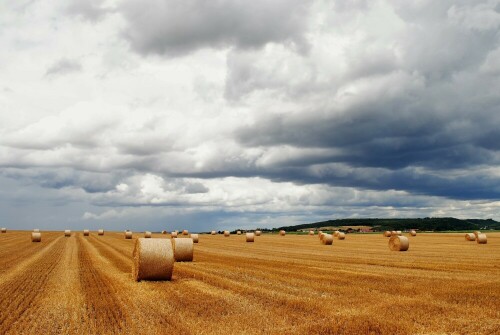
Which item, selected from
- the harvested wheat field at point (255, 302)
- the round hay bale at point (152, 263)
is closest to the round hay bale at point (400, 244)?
the harvested wheat field at point (255, 302)

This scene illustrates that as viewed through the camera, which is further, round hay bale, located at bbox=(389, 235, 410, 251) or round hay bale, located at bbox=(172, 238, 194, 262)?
round hay bale, located at bbox=(389, 235, 410, 251)

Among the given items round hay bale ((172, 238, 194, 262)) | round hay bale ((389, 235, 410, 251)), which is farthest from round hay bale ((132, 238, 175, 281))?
round hay bale ((389, 235, 410, 251))

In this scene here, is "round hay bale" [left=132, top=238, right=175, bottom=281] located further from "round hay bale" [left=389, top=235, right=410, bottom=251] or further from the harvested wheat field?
"round hay bale" [left=389, top=235, right=410, bottom=251]

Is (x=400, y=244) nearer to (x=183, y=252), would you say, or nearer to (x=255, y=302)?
(x=183, y=252)

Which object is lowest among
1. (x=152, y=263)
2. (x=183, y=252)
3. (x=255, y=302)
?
(x=255, y=302)

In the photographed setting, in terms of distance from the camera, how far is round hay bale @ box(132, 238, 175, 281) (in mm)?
15789

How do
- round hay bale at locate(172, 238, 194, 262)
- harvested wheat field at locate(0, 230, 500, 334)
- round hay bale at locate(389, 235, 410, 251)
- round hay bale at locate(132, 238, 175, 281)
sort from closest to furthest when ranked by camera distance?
harvested wheat field at locate(0, 230, 500, 334) → round hay bale at locate(132, 238, 175, 281) → round hay bale at locate(172, 238, 194, 262) → round hay bale at locate(389, 235, 410, 251)

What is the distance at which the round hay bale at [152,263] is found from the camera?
1579 centimetres

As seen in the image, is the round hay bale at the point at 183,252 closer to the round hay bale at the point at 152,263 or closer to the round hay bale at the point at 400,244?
the round hay bale at the point at 152,263

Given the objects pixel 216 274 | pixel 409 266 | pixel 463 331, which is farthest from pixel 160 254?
pixel 409 266

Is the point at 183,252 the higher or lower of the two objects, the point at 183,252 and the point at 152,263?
the lower

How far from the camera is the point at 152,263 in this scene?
15859 mm

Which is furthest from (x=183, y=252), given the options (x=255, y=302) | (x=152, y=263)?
(x=255, y=302)

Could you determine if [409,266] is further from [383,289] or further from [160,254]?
[160,254]
